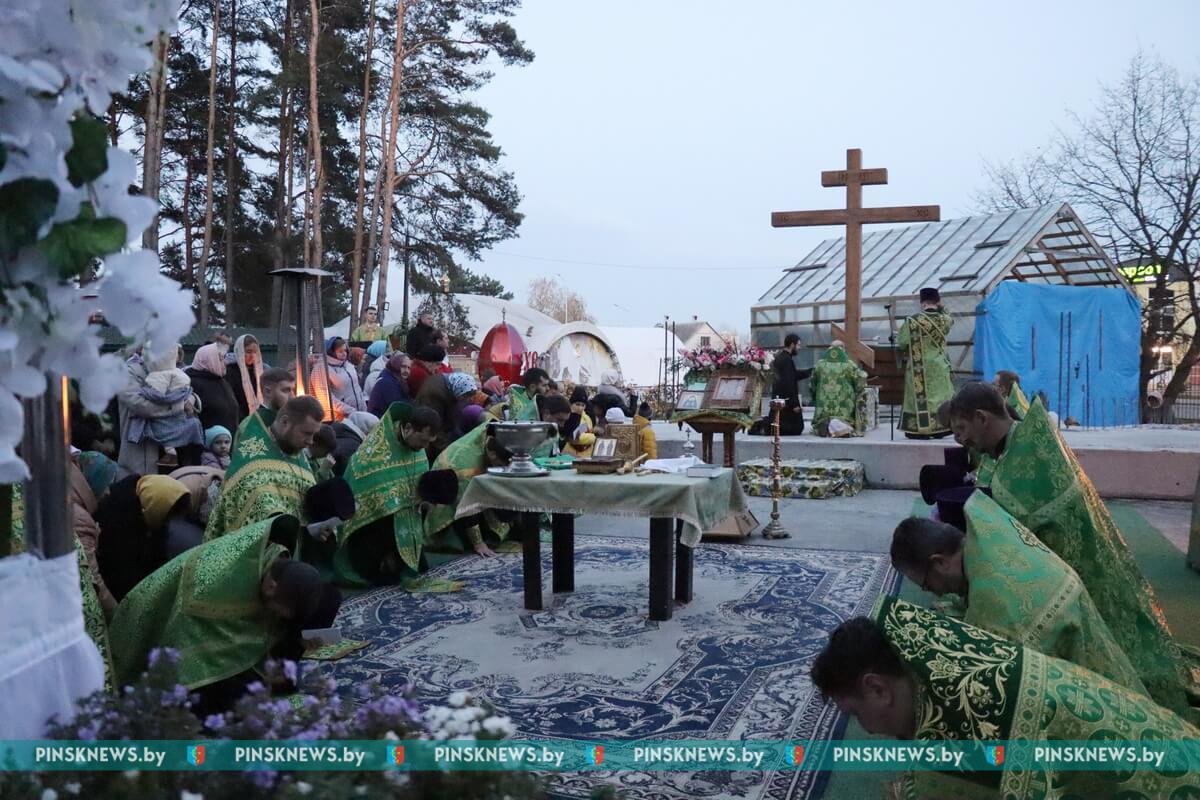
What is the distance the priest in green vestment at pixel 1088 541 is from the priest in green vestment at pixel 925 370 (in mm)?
8278

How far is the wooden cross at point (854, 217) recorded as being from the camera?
1411cm

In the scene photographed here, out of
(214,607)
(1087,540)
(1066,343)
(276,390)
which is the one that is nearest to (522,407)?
(276,390)

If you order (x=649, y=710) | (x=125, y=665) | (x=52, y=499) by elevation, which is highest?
(x=52, y=499)

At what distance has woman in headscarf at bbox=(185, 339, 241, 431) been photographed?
749 cm

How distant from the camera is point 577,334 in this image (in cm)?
2853

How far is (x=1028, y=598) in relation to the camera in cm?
286

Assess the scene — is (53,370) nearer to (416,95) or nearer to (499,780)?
(499,780)

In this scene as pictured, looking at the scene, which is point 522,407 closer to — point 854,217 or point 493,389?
point 493,389

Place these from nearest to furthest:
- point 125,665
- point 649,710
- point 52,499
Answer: point 52,499, point 125,665, point 649,710

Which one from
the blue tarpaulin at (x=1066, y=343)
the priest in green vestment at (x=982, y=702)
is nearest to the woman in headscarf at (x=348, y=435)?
the priest in green vestment at (x=982, y=702)

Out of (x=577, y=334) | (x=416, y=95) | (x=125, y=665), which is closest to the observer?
(x=125, y=665)

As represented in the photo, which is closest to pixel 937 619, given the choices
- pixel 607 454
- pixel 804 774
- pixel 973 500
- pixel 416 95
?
pixel 973 500

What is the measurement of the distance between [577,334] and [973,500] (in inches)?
1008

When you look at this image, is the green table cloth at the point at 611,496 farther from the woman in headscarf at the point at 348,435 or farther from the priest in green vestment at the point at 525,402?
the priest in green vestment at the point at 525,402
